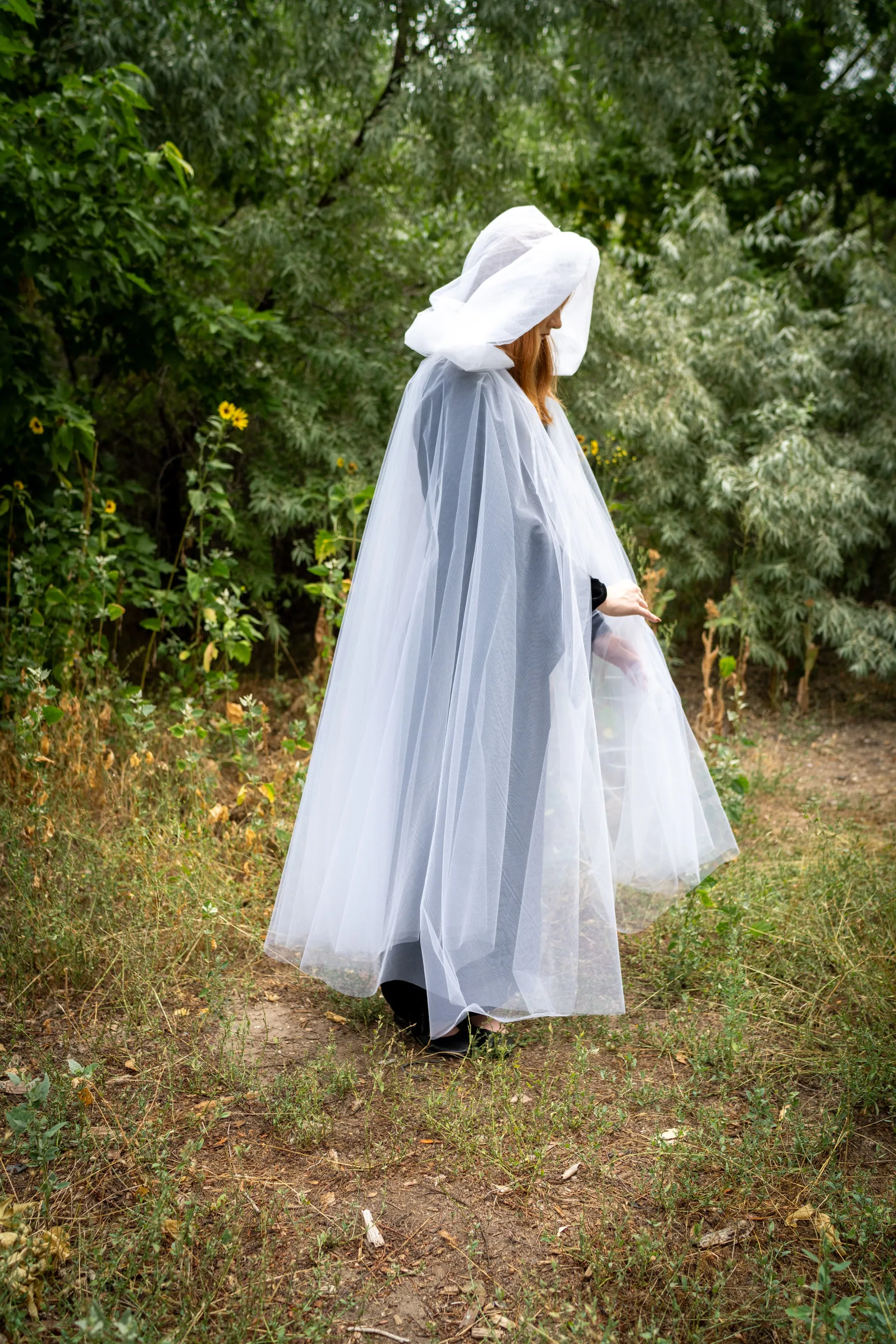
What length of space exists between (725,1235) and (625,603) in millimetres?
1313

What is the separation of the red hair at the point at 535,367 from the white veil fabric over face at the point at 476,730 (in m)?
0.09

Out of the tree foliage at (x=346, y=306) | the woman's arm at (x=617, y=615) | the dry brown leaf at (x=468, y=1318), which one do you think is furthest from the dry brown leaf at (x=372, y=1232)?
the tree foliage at (x=346, y=306)

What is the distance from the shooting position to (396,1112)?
215 centimetres

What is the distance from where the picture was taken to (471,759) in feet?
7.20

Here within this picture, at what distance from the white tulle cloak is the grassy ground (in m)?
0.26

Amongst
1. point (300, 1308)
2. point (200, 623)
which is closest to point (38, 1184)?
point (300, 1308)

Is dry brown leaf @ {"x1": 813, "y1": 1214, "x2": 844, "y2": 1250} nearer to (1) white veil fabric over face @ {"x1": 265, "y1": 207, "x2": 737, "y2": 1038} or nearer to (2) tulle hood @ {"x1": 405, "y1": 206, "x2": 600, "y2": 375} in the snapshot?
(1) white veil fabric over face @ {"x1": 265, "y1": 207, "x2": 737, "y2": 1038}

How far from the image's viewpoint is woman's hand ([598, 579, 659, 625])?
2.37m

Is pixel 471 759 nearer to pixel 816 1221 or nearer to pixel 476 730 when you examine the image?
pixel 476 730

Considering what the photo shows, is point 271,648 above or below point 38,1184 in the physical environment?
above

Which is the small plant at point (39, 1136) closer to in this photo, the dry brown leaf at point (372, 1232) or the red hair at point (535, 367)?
the dry brown leaf at point (372, 1232)

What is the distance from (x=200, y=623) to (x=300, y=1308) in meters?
3.03

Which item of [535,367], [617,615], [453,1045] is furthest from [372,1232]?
[535,367]

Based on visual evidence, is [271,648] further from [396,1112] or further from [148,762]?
[396,1112]
